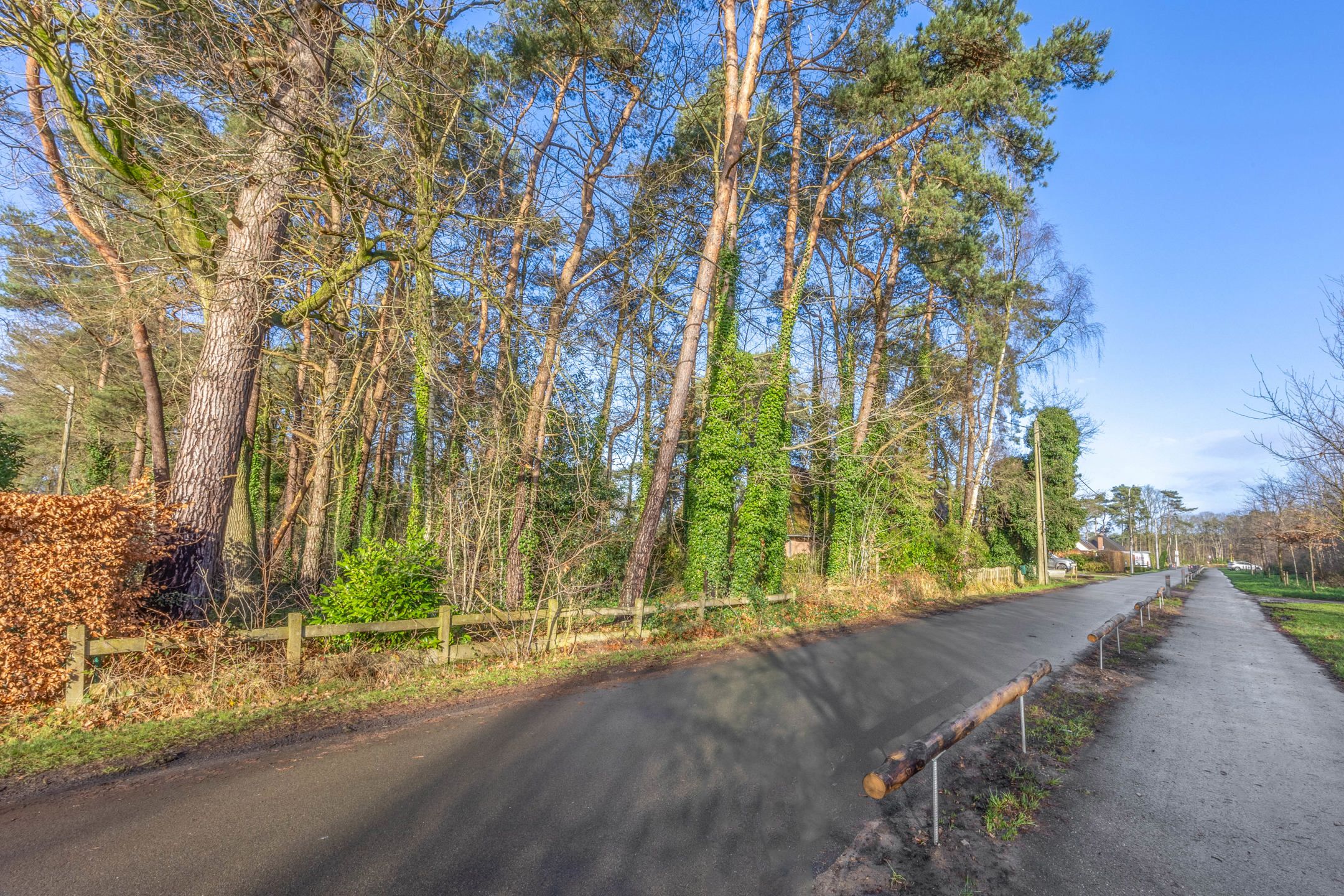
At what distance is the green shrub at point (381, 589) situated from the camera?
23.7 ft

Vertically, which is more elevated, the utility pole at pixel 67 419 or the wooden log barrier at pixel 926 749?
the utility pole at pixel 67 419

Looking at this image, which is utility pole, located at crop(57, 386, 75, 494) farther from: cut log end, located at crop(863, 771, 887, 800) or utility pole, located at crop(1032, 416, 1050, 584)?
utility pole, located at crop(1032, 416, 1050, 584)

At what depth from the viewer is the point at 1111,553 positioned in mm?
54250

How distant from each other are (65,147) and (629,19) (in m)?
9.31

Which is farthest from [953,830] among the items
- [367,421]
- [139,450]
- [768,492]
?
[139,450]

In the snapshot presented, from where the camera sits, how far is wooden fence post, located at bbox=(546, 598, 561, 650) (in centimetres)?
841

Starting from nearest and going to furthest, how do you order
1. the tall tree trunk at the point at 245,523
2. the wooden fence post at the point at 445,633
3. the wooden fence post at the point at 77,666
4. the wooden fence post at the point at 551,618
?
1. the wooden fence post at the point at 77,666
2. the wooden fence post at the point at 445,633
3. the wooden fence post at the point at 551,618
4. the tall tree trunk at the point at 245,523

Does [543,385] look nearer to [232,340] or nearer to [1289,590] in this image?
[232,340]

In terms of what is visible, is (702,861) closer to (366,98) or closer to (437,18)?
(366,98)

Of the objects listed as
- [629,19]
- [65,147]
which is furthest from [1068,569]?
[65,147]

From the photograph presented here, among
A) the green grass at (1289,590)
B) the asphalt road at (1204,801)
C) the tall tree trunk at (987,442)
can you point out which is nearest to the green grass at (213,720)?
the asphalt road at (1204,801)

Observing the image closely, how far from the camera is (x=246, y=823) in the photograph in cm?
357

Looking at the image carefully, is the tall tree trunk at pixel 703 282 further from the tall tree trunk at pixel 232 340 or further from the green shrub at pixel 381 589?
the tall tree trunk at pixel 232 340

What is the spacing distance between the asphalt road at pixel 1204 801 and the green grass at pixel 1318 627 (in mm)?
3764
